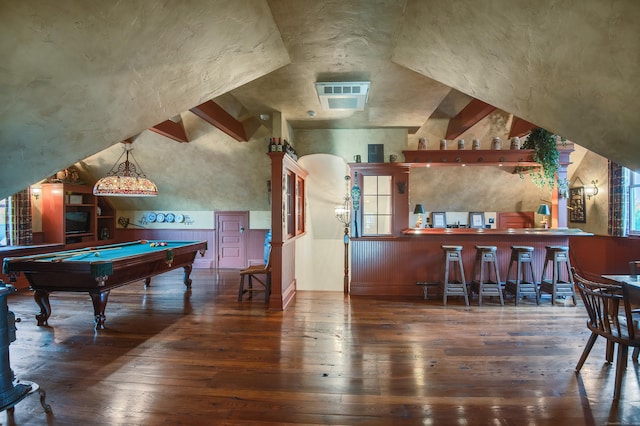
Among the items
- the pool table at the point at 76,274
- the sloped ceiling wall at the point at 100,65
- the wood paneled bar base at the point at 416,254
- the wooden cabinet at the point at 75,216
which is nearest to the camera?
the sloped ceiling wall at the point at 100,65

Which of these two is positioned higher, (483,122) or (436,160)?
(483,122)

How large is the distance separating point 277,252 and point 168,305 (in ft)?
6.20

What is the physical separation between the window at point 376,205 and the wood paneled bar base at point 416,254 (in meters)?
0.25

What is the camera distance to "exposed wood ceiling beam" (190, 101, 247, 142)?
481 centimetres

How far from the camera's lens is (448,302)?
4789 millimetres

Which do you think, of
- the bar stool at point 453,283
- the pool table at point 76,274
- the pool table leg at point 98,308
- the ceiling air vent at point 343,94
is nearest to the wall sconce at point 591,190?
the bar stool at point 453,283

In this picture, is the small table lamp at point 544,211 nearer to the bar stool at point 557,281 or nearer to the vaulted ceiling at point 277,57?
the bar stool at point 557,281

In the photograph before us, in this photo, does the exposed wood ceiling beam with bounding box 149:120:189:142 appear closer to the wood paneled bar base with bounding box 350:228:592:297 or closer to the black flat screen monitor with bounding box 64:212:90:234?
the black flat screen monitor with bounding box 64:212:90:234

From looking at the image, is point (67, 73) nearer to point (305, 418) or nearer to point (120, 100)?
point (120, 100)

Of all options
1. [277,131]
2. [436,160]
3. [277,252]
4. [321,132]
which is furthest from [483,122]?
[277,252]

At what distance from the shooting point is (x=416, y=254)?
5.20 meters

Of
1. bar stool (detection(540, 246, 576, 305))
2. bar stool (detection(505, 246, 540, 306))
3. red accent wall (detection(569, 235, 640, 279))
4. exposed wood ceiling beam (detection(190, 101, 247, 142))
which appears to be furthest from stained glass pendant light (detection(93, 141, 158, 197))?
red accent wall (detection(569, 235, 640, 279))

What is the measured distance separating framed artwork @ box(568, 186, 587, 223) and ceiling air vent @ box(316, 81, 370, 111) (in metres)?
6.14

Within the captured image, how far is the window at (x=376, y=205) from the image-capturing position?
17.6 feet
